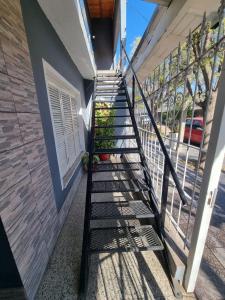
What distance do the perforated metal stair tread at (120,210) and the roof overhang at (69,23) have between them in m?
2.33

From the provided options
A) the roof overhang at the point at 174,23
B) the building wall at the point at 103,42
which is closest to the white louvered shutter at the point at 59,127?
the roof overhang at the point at 174,23

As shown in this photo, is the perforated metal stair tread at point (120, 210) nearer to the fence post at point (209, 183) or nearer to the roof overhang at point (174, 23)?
the fence post at point (209, 183)

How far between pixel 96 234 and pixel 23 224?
29.7 inches

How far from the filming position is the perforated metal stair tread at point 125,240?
1.48 metres

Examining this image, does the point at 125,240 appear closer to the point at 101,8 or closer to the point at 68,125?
the point at 68,125

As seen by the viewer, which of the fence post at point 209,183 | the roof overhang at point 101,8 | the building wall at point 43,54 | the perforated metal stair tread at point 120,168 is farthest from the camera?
the roof overhang at point 101,8

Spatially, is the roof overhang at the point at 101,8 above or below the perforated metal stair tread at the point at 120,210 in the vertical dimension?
above

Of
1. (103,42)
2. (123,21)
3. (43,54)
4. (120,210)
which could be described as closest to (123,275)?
(120,210)

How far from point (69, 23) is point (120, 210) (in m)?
2.56

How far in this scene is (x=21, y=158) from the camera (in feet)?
4.34

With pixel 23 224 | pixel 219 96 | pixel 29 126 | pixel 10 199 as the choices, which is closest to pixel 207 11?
pixel 219 96

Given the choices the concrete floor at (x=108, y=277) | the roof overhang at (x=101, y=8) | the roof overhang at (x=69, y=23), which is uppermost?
the roof overhang at (x=101, y=8)

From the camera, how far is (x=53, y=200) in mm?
1991

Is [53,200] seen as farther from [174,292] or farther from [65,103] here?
[65,103]
